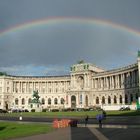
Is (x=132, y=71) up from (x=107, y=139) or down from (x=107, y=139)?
up

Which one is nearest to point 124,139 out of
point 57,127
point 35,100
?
point 57,127

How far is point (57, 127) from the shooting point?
53219 mm

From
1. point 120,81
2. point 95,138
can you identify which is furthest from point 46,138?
point 120,81

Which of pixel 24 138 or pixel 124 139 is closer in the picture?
pixel 124 139

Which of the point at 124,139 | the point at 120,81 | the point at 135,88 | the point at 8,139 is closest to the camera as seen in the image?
the point at 124,139

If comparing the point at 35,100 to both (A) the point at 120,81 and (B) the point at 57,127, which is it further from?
(B) the point at 57,127

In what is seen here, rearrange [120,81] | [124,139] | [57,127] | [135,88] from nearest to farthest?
[124,139] → [57,127] → [135,88] → [120,81]

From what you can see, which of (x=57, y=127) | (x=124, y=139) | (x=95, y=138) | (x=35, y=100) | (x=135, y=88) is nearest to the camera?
(x=124, y=139)

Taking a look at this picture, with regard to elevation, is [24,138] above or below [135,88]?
below

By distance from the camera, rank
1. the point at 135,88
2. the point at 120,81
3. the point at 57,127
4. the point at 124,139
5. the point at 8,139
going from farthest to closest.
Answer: the point at 120,81 < the point at 135,88 < the point at 57,127 < the point at 8,139 < the point at 124,139

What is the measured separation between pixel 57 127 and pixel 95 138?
18.1m

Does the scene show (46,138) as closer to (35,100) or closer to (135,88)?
(35,100)

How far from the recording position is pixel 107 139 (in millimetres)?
34188

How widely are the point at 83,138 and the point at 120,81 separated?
16260 centimetres
